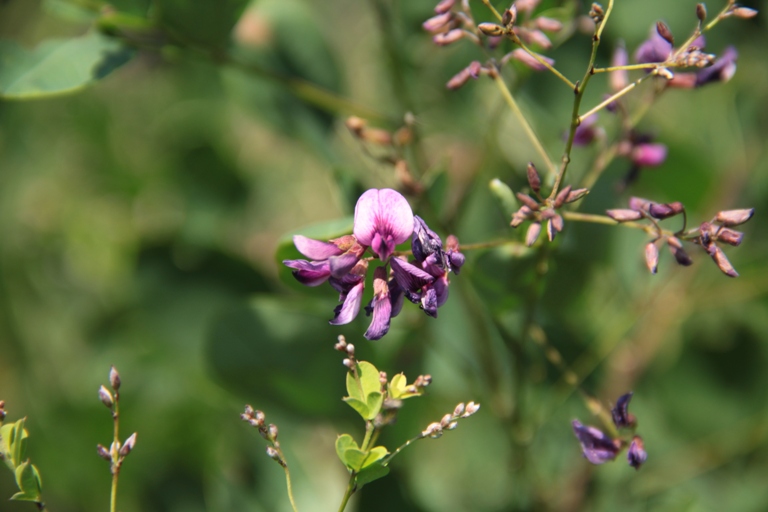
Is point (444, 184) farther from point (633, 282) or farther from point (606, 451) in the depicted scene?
point (633, 282)

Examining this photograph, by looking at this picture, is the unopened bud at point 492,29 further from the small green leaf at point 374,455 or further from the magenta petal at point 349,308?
A: the small green leaf at point 374,455

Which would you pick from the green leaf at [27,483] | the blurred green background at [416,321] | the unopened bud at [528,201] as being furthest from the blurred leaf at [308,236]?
the green leaf at [27,483]

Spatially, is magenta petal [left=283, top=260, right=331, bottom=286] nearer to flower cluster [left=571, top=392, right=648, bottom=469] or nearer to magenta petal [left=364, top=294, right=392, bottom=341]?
magenta petal [left=364, top=294, right=392, bottom=341]

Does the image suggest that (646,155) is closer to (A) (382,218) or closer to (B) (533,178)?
(B) (533,178)

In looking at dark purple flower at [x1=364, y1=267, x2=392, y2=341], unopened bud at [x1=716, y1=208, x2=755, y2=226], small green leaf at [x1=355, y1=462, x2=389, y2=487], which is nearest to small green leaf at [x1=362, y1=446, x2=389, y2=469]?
small green leaf at [x1=355, y1=462, x2=389, y2=487]

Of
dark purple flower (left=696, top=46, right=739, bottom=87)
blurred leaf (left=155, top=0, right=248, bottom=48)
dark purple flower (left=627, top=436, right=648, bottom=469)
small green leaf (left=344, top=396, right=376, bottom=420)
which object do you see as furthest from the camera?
blurred leaf (left=155, top=0, right=248, bottom=48)
